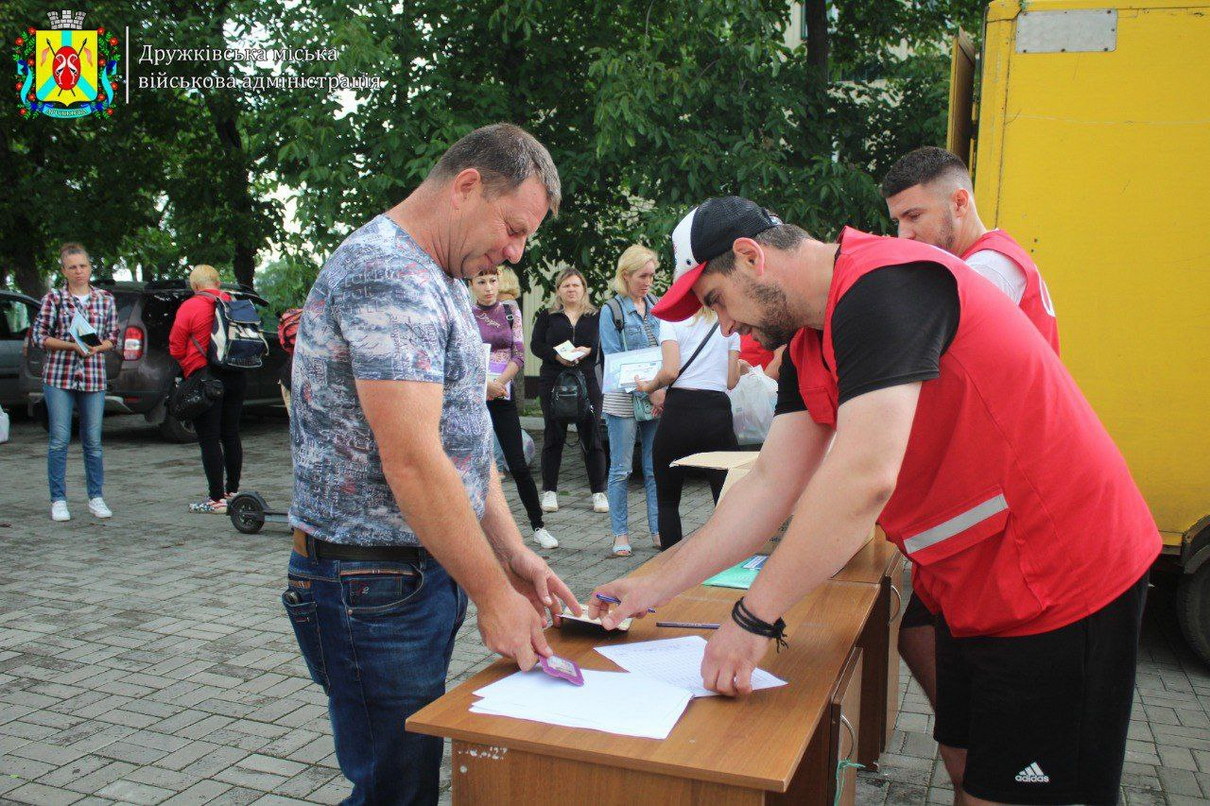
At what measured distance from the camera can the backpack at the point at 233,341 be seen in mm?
7660

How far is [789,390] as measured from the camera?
235 centimetres

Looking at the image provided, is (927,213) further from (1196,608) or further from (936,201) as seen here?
(1196,608)

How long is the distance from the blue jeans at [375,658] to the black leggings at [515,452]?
4478 millimetres

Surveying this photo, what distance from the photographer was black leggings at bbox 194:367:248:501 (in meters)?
7.70

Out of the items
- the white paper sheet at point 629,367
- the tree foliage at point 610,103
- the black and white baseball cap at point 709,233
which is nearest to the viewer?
the black and white baseball cap at point 709,233

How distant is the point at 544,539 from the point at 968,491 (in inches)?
194

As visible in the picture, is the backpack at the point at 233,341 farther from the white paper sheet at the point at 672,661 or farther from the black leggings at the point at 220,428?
the white paper sheet at the point at 672,661

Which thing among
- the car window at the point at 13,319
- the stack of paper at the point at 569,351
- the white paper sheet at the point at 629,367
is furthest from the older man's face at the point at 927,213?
the car window at the point at 13,319

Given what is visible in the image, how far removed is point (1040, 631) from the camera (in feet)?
6.29

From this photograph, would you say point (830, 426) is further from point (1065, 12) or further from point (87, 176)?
point (87, 176)

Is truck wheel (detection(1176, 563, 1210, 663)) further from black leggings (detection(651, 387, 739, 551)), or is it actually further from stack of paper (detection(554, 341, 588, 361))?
stack of paper (detection(554, 341, 588, 361))

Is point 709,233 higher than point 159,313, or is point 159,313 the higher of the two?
point 709,233

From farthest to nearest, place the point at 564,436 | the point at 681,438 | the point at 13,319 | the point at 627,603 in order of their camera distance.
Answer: the point at 13,319 → the point at 564,436 → the point at 681,438 → the point at 627,603

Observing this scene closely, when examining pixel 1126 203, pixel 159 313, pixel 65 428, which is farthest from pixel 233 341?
pixel 1126 203
